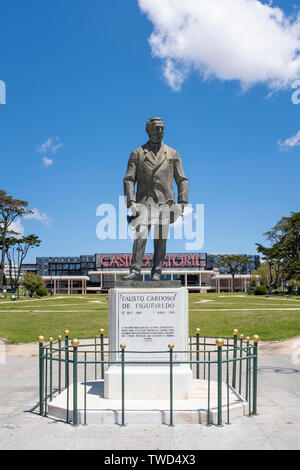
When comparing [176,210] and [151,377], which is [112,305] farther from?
[176,210]

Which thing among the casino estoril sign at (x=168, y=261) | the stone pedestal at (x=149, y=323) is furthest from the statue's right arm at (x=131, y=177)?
the casino estoril sign at (x=168, y=261)

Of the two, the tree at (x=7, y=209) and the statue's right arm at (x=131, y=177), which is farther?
the tree at (x=7, y=209)

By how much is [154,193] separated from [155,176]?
0.33 metres

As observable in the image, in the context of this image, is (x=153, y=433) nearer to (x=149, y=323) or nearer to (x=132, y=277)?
(x=149, y=323)

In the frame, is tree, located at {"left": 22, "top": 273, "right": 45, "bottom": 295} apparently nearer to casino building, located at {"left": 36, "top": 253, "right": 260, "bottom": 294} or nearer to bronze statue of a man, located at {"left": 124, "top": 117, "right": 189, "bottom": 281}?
casino building, located at {"left": 36, "top": 253, "right": 260, "bottom": 294}

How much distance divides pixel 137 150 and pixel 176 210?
1.46 m

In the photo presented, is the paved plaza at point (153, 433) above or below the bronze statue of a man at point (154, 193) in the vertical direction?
below

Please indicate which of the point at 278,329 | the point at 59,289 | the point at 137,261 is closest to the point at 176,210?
the point at 137,261

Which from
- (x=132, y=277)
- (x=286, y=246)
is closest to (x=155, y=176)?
(x=132, y=277)

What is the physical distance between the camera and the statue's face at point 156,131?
827cm

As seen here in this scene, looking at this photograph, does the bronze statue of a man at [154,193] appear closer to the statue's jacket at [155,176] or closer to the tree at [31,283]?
the statue's jacket at [155,176]

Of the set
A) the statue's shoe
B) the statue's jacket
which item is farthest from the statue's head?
the statue's shoe

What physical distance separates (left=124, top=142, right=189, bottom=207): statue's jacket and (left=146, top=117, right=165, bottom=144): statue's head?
0.68 ft
